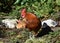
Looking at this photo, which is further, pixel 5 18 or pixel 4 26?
pixel 5 18

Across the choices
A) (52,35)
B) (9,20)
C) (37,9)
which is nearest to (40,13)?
(37,9)

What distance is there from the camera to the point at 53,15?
31.8ft

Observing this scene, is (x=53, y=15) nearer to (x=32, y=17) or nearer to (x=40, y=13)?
(x=40, y=13)

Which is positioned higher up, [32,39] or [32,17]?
[32,17]

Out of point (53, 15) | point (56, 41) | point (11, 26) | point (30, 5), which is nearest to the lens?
point (56, 41)

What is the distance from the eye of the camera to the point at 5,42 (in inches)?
285

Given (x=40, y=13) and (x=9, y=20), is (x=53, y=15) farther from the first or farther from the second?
(x=9, y=20)

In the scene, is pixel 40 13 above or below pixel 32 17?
below

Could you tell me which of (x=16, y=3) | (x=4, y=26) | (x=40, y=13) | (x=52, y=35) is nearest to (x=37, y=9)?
(x=40, y=13)

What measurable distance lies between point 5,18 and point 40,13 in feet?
3.86

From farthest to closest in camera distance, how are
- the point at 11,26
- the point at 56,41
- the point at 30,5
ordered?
the point at 30,5 < the point at 11,26 < the point at 56,41

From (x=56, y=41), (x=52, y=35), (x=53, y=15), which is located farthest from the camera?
(x=53, y=15)

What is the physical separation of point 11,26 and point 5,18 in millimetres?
899

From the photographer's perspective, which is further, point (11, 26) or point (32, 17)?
point (11, 26)
